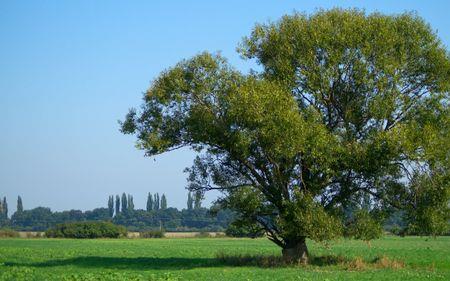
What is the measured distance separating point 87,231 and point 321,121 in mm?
92544

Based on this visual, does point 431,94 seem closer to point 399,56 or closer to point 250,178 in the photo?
point 399,56

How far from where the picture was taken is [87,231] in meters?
121

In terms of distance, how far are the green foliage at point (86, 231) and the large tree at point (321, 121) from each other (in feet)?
285

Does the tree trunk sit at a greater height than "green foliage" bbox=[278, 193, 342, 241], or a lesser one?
lesser

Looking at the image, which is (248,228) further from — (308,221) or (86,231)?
(86,231)

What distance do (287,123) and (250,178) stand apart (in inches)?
242

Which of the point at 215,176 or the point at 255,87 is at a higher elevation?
the point at 255,87

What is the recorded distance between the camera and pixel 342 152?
3500cm

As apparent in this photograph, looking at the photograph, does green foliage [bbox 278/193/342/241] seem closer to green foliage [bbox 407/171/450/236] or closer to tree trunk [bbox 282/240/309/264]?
tree trunk [bbox 282/240/309/264]

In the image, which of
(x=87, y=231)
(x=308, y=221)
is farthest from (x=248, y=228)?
(x=87, y=231)

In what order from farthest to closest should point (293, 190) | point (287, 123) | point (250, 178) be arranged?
point (250, 178) < point (293, 190) < point (287, 123)

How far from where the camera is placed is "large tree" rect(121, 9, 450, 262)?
112 feet

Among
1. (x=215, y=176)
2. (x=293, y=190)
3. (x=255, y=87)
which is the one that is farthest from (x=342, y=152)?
(x=215, y=176)

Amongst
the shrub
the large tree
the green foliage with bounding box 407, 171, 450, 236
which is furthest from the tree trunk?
the shrub
